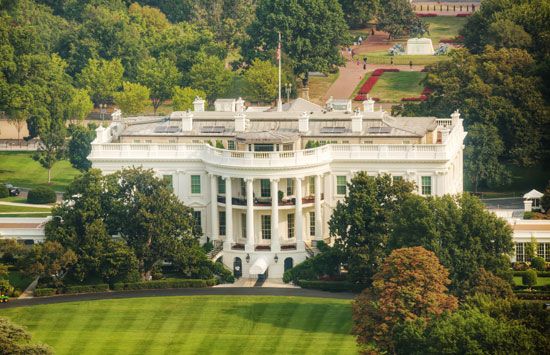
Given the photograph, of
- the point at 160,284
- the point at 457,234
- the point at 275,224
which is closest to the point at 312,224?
the point at 275,224

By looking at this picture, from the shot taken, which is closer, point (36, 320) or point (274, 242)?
point (36, 320)

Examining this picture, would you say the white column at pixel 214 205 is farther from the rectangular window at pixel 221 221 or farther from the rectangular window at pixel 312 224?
the rectangular window at pixel 312 224

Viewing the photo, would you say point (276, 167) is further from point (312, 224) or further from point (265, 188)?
point (312, 224)

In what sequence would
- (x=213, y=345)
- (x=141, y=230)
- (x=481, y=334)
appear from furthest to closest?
(x=141, y=230), (x=213, y=345), (x=481, y=334)

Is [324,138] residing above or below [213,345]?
above

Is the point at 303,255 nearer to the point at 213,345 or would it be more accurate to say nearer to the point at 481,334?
the point at 213,345

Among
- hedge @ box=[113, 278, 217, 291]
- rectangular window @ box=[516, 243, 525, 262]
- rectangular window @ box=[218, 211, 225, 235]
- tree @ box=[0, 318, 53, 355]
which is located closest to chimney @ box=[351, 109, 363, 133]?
rectangular window @ box=[218, 211, 225, 235]

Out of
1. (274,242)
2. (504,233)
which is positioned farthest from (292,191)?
(504,233)

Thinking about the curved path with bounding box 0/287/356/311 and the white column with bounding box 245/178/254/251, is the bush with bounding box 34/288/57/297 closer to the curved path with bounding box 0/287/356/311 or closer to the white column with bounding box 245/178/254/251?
the curved path with bounding box 0/287/356/311
